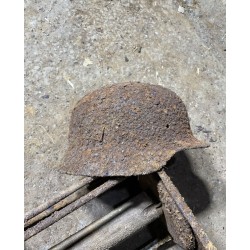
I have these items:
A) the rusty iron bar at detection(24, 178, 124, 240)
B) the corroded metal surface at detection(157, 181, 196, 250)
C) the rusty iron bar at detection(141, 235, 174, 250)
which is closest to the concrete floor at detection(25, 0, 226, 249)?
the rusty iron bar at detection(141, 235, 174, 250)

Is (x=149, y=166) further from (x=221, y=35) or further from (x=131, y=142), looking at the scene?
(x=221, y=35)

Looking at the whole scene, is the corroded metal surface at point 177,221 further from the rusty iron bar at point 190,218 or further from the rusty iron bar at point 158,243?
the rusty iron bar at point 158,243

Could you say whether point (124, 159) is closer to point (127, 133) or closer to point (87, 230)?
point (127, 133)

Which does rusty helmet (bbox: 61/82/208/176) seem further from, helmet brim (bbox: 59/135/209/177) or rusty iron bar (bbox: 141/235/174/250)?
rusty iron bar (bbox: 141/235/174/250)

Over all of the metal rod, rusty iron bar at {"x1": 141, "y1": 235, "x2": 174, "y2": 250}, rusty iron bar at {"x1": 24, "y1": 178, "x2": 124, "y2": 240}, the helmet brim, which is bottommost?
rusty iron bar at {"x1": 141, "y1": 235, "x2": 174, "y2": 250}

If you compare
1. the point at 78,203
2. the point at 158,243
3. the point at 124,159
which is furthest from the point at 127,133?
the point at 158,243

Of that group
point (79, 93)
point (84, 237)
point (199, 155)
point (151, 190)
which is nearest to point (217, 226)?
point (199, 155)
